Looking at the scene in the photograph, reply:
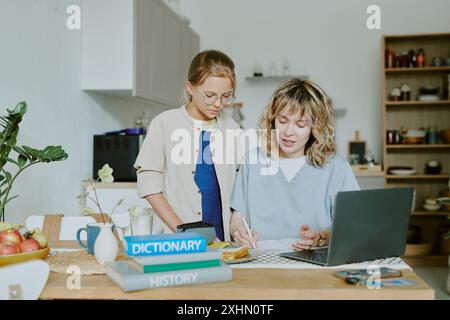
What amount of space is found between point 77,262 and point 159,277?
1.12 feet

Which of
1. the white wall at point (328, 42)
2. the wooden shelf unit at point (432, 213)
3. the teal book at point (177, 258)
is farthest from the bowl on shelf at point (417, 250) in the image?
the teal book at point (177, 258)

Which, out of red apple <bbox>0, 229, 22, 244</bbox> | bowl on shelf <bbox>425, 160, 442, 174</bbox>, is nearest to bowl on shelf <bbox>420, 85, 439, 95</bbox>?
bowl on shelf <bbox>425, 160, 442, 174</bbox>

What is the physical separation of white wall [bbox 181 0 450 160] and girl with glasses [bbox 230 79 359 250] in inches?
139

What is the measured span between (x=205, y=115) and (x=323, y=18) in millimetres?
3601

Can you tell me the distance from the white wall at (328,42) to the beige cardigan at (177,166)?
3324 millimetres

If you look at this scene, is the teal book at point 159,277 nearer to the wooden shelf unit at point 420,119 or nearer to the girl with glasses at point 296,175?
the girl with glasses at point 296,175

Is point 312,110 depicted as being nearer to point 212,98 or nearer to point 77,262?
point 212,98

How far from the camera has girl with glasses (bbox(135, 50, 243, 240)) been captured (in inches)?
75.9

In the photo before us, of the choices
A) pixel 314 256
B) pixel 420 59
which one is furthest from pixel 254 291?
pixel 420 59

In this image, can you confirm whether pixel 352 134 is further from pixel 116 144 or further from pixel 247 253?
pixel 247 253

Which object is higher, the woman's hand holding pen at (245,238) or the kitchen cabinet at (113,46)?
the kitchen cabinet at (113,46)

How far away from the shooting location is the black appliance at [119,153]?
3.26 meters

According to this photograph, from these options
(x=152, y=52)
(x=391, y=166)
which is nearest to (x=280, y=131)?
(x=152, y=52)

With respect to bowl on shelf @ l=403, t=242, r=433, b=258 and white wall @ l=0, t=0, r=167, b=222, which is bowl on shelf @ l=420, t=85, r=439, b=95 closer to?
bowl on shelf @ l=403, t=242, r=433, b=258
